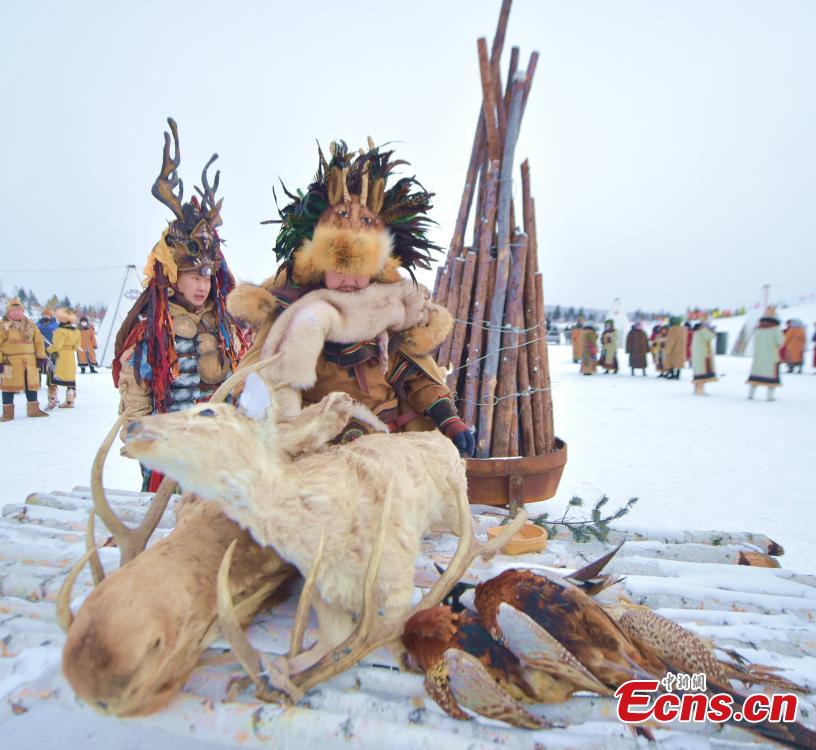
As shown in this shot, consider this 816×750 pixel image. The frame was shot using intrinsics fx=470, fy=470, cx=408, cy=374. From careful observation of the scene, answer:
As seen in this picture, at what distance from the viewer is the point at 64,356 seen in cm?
735

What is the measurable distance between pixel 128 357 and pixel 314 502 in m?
1.87

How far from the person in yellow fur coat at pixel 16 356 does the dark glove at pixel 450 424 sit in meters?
7.01

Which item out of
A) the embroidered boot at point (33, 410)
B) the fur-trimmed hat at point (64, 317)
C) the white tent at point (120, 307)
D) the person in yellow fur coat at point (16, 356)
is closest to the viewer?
the person in yellow fur coat at point (16, 356)

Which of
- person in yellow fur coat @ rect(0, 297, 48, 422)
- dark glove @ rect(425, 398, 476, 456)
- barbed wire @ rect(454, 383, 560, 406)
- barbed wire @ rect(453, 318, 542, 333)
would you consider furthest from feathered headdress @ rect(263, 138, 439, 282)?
person in yellow fur coat @ rect(0, 297, 48, 422)

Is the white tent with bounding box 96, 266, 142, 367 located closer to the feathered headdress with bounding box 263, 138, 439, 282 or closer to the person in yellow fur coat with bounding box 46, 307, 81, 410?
the person in yellow fur coat with bounding box 46, 307, 81, 410

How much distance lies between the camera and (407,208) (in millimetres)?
1811

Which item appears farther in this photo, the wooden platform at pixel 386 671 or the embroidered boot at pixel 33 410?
the embroidered boot at pixel 33 410

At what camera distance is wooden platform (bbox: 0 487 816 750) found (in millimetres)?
921

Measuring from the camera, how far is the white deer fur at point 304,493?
3.13 ft

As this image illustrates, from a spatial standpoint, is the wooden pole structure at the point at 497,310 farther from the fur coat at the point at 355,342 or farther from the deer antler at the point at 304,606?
the deer antler at the point at 304,606

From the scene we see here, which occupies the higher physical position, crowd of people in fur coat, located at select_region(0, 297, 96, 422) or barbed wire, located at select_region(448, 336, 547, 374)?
barbed wire, located at select_region(448, 336, 547, 374)

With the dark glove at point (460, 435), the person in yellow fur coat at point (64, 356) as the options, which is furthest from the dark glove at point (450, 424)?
the person in yellow fur coat at point (64, 356)

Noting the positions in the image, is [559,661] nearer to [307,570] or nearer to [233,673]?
[307,570]

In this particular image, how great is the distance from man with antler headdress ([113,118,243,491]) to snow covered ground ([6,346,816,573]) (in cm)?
211
